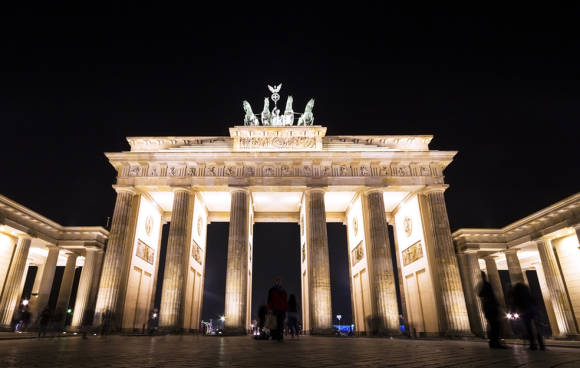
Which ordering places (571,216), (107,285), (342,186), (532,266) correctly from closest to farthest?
1. (107,285)
2. (571,216)
3. (342,186)
4. (532,266)

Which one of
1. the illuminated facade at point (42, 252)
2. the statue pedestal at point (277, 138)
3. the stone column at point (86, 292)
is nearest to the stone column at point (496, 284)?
the statue pedestal at point (277, 138)

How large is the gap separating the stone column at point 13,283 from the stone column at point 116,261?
9.13 m

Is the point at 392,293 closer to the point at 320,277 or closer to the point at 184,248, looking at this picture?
the point at 320,277

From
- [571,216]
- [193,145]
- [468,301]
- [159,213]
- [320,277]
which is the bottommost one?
[468,301]

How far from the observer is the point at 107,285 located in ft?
66.6

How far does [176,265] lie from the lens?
69.4 ft

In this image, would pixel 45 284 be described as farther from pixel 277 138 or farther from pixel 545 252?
pixel 545 252

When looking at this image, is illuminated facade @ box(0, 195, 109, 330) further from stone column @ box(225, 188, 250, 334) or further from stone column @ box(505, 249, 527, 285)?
stone column @ box(505, 249, 527, 285)

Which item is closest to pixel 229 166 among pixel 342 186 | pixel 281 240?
pixel 342 186

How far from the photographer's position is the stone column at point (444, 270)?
1972 centimetres

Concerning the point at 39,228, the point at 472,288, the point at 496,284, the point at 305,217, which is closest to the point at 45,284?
the point at 39,228

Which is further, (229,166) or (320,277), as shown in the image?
(229,166)

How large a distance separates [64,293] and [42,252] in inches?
246

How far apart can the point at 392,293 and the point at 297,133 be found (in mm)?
13216
